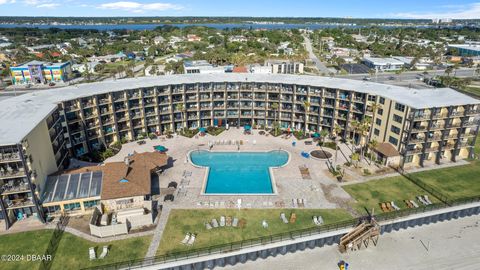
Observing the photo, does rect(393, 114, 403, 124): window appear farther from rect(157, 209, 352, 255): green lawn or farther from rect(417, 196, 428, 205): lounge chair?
rect(157, 209, 352, 255): green lawn

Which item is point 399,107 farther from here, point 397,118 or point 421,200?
point 421,200

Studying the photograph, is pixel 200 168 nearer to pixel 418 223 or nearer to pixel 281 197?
pixel 281 197

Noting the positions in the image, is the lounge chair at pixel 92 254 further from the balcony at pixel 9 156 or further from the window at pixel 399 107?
the window at pixel 399 107

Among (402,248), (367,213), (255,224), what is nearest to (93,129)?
(255,224)

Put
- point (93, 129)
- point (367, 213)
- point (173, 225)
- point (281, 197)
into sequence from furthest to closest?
point (93, 129) → point (281, 197) → point (367, 213) → point (173, 225)

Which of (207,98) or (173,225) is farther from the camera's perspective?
(207,98)

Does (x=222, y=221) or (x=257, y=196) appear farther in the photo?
(x=257, y=196)

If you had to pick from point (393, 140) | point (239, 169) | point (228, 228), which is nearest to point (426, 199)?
point (393, 140)

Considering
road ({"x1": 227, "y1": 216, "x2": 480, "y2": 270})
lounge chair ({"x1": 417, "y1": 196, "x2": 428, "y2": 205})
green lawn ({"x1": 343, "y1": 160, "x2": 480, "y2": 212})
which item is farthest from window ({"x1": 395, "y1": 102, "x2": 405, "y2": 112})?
road ({"x1": 227, "y1": 216, "x2": 480, "y2": 270})
